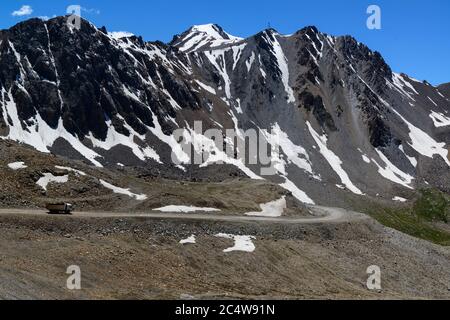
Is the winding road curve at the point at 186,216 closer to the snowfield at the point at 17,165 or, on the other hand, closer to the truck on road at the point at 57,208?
the truck on road at the point at 57,208

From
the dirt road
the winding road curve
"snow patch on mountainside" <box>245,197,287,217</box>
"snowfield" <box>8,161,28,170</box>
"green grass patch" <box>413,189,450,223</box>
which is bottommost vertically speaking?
the dirt road

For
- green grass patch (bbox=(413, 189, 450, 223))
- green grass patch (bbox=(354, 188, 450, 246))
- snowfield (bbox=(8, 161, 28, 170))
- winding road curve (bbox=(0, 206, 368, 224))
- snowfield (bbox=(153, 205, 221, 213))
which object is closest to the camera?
winding road curve (bbox=(0, 206, 368, 224))

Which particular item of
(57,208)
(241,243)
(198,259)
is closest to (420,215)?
(241,243)

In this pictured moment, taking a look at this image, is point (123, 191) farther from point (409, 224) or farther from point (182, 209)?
Answer: point (409, 224)

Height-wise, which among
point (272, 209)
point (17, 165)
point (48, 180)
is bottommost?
point (272, 209)

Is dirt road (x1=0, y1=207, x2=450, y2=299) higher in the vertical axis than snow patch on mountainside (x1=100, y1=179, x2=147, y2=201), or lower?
lower

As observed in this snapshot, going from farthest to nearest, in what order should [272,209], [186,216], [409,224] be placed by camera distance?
1. [409,224]
2. [272,209]
3. [186,216]

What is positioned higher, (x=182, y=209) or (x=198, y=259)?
(x=182, y=209)

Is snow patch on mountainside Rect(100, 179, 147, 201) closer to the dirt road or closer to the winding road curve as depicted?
the winding road curve

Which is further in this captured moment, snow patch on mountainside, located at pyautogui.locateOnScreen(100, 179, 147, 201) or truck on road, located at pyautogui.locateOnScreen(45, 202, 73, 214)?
snow patch on mountainside, located at pyautogui.locateOnScreen(100, 179, 147, 201)

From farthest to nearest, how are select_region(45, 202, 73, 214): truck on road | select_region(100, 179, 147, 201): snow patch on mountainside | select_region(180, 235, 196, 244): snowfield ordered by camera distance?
select_region(100, 179, 147, 201): snow patch on mountainside, select_region(180, 235, 196, 244): snowfield, select_region(45, 202, 73, 214): truck on road

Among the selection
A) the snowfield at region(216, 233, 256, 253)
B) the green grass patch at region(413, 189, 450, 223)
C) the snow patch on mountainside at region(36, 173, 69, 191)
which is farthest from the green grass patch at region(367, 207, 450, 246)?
the snow patch on mountainside at region(36, 173, 69, 191)

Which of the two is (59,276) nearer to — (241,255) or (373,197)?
(241,255)
